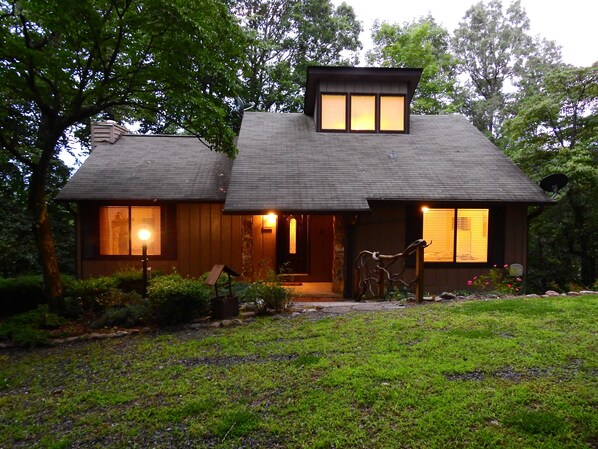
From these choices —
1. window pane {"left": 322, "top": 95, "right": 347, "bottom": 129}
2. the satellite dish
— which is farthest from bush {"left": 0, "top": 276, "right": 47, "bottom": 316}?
the satellite dish

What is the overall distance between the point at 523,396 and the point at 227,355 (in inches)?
114

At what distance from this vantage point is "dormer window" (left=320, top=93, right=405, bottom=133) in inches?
466

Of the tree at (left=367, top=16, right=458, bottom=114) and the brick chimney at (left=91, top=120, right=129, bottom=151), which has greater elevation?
the tree at (left=367, top=16, right=458, bottom=114)

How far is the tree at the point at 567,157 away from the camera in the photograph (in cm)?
1016

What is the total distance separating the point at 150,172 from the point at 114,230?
1.81m

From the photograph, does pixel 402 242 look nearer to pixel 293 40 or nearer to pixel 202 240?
pixel 202 240

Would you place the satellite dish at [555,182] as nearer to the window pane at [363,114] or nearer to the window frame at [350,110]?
the window frame at [350,110]

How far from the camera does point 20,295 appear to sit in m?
7.54

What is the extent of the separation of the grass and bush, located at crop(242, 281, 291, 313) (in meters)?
0.94

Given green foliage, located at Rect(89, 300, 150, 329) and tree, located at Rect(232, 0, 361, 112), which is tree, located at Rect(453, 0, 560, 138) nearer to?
tree, located at Rect(232, 0, 361, 112)

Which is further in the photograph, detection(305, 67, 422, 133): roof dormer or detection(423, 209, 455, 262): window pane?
detection(305, 67, 422, 133): roof dormer

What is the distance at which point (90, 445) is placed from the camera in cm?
271

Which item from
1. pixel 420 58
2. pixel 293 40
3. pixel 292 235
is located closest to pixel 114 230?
pixel 292 235

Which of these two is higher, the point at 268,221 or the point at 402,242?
the point at 268,221
